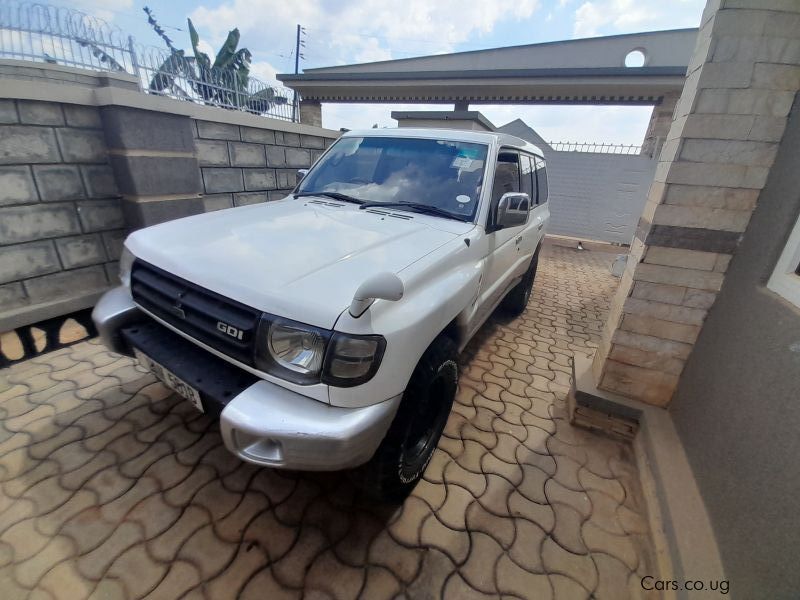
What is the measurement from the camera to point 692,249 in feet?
6.18

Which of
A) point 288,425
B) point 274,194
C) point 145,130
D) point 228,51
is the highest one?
point 228,51

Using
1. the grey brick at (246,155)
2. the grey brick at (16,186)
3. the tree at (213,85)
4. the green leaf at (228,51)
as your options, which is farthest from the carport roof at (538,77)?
the grey brick at (16,186)

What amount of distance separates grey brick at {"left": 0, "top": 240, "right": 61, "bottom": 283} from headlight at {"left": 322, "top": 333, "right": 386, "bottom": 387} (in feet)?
9.69

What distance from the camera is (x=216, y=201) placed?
12.1ft

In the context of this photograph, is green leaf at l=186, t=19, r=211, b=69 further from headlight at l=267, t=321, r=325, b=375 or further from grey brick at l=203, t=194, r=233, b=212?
headlight at l=267, t=321, r=325, b=375

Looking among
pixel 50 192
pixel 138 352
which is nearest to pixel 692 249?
pixel 138 352

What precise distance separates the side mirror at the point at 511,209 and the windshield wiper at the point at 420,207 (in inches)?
9.3

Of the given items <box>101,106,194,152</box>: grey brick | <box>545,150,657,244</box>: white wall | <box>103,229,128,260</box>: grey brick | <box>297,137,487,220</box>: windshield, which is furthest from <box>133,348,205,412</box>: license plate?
<box>545,150,657,244</box>: white wall

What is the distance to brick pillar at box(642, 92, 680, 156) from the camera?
24.5 feet

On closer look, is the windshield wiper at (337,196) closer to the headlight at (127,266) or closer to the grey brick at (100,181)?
the headlight at (127,266)

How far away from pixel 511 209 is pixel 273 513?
83.6 inches

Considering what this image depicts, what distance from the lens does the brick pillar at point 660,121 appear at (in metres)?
7.47

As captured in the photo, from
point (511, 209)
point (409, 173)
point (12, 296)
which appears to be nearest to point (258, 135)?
point (409, 173)

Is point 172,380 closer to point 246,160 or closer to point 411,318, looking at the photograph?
point 411,318
